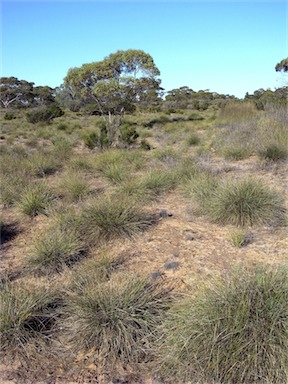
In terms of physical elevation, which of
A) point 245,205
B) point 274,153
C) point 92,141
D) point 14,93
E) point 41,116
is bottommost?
point 245,205

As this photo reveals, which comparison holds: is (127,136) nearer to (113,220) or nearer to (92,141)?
(92,141)

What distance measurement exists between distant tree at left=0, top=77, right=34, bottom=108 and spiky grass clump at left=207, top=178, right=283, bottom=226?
54848 millimetres

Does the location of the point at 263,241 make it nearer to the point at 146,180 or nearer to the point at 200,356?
the point at 200,356

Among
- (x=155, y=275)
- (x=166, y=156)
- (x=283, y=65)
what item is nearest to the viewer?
(x=155, y=275)

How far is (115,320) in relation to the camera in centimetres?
304

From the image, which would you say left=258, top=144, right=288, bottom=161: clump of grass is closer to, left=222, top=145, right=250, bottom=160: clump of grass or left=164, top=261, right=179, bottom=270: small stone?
left=222, top=145, right=250, bottom=160: clump of grass

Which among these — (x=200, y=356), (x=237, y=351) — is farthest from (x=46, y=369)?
(x=237, y=351)

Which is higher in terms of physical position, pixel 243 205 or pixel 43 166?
pixel 43 166

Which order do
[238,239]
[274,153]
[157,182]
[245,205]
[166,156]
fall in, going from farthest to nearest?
[166,156] < [274,153] < [157,182] < [245,205] < [238,239]

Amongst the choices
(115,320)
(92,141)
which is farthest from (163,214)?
(92,141)

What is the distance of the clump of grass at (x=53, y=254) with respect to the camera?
4219mm

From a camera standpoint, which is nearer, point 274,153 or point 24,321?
point 24,321

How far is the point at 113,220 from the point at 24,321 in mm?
2244

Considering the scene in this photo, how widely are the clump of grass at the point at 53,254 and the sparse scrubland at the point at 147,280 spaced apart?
0.05 feet
